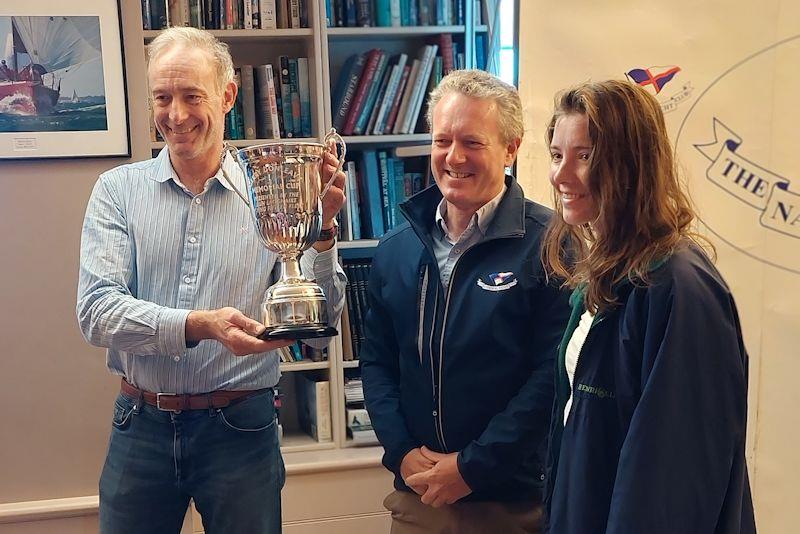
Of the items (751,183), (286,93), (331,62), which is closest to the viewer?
(751,183)

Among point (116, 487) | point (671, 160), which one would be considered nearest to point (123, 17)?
point (116, 487)

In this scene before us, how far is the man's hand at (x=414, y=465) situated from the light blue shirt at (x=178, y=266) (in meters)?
0.32

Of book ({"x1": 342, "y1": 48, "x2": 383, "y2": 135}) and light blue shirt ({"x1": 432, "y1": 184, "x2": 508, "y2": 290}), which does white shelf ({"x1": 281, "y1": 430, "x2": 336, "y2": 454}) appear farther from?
light blue shirt ({"x1": 432, "y1": 184, "x2": 508, "y2": 290})

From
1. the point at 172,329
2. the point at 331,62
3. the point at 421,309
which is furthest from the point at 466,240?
the point at 331,62

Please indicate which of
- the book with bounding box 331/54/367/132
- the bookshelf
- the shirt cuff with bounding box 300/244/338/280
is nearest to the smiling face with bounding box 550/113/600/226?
the shirt cuff with bounding box 300/244/338/280

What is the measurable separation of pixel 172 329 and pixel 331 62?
1838 mm

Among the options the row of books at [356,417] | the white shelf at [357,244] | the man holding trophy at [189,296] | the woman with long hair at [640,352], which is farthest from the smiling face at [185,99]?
the row of books at [356,417]

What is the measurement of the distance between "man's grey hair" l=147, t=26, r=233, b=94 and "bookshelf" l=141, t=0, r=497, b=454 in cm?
112

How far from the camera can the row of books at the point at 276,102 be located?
110 inches

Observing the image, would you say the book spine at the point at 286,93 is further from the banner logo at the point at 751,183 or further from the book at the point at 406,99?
the banner logo at the point at 751,183

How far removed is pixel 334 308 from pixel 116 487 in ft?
1.87

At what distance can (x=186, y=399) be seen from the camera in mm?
1567

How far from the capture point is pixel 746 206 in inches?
64.7

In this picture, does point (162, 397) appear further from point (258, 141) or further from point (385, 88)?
point (385, 88)
